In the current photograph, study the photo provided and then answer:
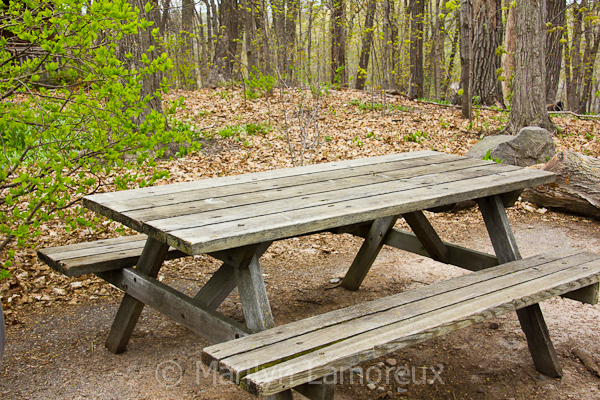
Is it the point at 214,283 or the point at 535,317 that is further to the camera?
the point at 535,317

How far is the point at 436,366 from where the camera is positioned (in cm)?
279

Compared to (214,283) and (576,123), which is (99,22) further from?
(576,123)

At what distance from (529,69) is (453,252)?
18.3 ft

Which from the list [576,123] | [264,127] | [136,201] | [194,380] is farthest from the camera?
[576,123]

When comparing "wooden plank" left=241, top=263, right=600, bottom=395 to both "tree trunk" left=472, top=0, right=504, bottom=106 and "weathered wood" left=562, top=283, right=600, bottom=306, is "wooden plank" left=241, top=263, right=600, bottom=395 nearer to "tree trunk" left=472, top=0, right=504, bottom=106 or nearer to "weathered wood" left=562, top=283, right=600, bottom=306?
"weathered wood" left=562, top=283, right=600, bottom=306

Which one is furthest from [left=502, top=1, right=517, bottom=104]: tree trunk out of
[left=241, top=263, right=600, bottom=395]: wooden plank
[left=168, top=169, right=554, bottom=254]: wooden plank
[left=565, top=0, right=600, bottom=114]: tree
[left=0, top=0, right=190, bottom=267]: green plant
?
[left=0, top=0, right=190, bottom=267]: green plant

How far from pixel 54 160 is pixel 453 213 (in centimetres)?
438

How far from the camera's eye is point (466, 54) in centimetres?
925

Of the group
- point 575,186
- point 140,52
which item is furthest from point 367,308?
point 140,52

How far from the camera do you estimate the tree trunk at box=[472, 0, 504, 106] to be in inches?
416

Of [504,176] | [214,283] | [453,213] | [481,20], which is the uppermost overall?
[481,20]

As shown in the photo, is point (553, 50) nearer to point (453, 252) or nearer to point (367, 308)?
point (453, 252)

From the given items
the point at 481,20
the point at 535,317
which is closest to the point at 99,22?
the point at 535,317

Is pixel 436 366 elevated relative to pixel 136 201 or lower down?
lower down
